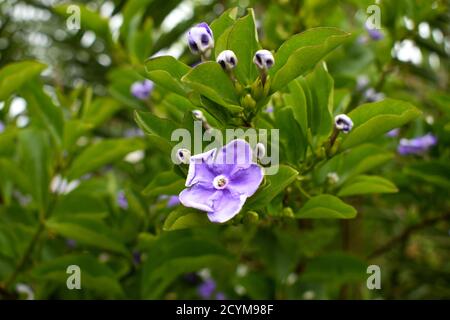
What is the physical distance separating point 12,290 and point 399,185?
95 cm

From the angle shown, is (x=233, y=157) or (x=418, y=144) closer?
(x=233, y=157)

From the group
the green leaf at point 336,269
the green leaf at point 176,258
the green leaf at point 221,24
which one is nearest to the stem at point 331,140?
the green leaf at point 221,24

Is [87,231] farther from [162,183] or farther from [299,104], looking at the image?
[299,104]

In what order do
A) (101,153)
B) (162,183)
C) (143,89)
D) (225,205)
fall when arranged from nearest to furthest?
(225,205), (162,183), (101,153), (143,89)

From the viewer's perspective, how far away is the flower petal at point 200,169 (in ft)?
2.70

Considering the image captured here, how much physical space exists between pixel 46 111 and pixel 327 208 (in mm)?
769

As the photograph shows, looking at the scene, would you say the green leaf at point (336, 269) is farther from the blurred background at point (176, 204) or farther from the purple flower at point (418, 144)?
the purple flower at point (418, 144)

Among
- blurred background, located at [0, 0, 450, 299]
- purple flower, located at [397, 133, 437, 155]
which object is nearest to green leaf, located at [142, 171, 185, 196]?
blurred background, located at [0, 0, 450, 299]

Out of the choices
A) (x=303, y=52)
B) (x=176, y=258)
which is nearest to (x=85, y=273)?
(x=176, y=258)

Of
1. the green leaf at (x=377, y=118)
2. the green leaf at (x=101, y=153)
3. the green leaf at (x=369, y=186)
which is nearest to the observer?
the green leaf at (x=377, y=118)

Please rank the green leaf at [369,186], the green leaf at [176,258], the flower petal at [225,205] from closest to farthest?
the flower petal at [225,205]
the green leaf at [369,186]
the green leaf at [176,258]

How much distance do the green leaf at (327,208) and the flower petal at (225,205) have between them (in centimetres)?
18

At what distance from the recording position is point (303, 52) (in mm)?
849

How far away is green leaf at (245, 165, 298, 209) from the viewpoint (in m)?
0.85
